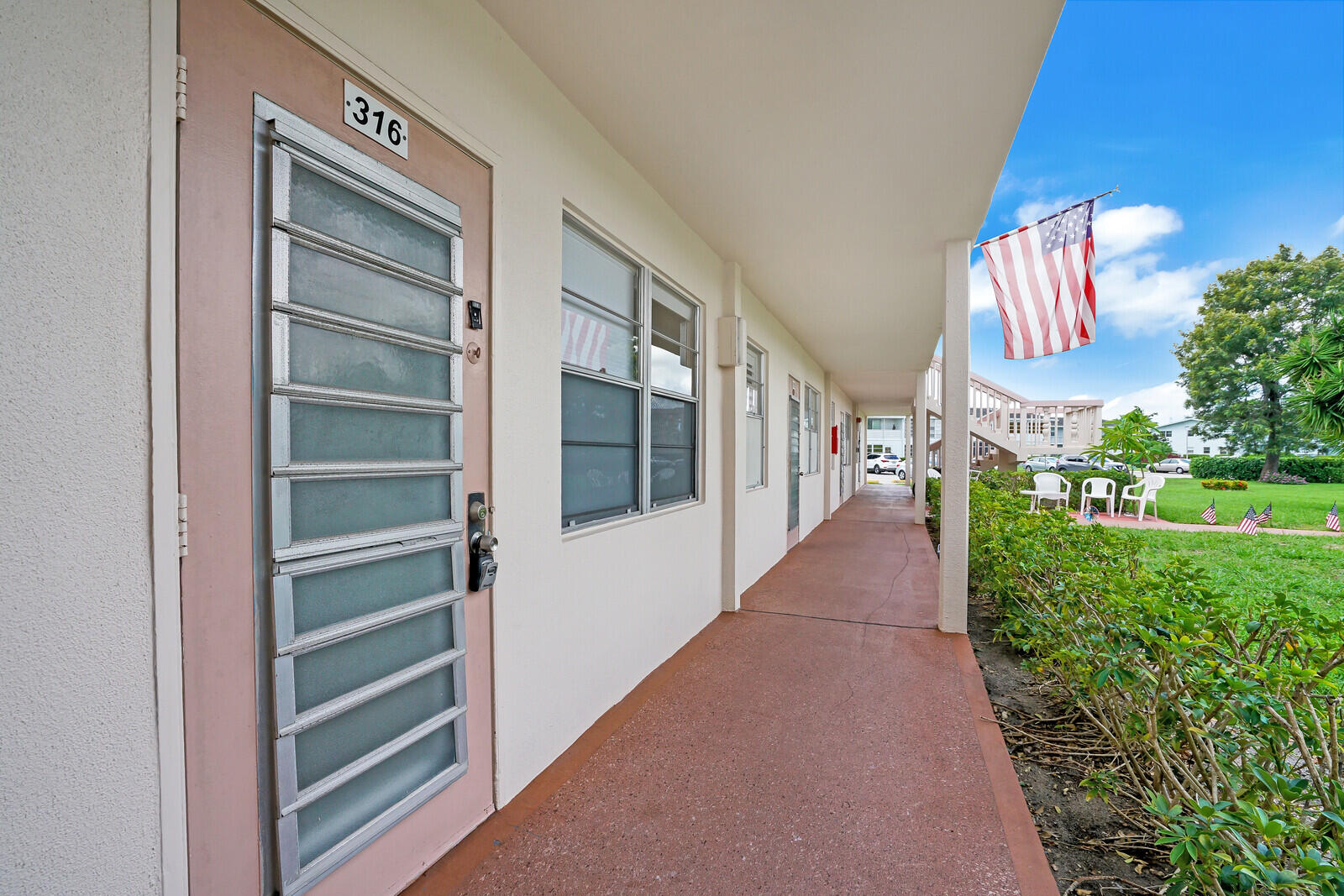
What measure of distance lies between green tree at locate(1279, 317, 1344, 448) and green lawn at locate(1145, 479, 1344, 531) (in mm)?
4429

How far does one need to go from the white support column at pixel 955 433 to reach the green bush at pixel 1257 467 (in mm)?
12407

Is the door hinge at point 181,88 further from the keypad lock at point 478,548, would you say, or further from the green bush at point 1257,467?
the green bush at point 1257,467

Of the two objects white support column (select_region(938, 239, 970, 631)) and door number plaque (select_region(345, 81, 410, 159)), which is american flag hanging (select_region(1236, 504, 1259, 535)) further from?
door number plaque (select_region(345, 81, 410, 159))

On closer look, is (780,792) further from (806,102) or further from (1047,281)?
(1047,281)

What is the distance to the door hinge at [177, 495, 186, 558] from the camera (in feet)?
3.57

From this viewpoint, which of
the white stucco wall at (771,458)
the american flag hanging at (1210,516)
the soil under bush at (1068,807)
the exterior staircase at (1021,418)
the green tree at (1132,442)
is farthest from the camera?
the exterior staircase at (1021,418)

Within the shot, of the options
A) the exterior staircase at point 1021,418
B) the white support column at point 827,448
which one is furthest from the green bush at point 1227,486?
the white support column at point 827,448

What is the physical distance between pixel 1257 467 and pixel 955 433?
2383 centimetres

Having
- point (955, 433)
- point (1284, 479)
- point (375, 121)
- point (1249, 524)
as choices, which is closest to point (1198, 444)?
point (1284, 479)

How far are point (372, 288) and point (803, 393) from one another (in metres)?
7.43

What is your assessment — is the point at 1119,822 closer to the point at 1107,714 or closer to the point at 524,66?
the point at 1107,714

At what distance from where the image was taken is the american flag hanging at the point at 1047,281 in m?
3.56

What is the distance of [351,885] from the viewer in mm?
1460

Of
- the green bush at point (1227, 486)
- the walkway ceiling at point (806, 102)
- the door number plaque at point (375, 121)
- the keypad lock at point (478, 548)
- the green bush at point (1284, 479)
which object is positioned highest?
the walkway ceiling at point (806, 102)
